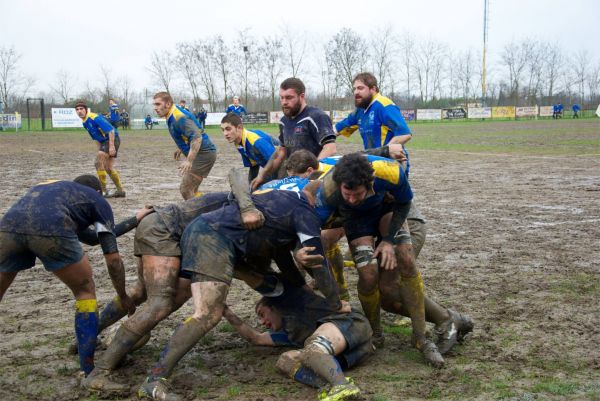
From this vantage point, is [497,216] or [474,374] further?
[497,216]

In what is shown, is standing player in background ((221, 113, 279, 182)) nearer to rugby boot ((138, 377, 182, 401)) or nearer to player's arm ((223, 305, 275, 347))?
player's arm ((223, 305, 275, 347))

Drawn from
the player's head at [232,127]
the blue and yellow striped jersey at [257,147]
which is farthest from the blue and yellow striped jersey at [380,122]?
the player's head at [232,127]

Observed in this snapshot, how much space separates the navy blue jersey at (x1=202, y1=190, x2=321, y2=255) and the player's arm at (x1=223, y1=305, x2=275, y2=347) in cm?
66

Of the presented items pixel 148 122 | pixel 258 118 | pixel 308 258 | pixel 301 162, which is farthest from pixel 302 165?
pixel 258 118

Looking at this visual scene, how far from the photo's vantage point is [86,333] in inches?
179

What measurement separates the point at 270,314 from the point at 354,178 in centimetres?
143

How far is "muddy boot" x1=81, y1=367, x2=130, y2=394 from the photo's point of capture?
4223 mm

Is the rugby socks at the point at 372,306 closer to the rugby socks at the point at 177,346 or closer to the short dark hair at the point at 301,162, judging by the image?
the short dark hair at the point at 301,162

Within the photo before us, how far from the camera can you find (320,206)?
4.60m

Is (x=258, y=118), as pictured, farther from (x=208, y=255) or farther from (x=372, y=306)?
(x=208, y=255)

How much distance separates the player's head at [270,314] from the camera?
504 cm

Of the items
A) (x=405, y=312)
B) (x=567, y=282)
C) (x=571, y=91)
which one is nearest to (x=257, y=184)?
(x=405, y=312)

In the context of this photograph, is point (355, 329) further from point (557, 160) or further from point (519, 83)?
point (519, 83)

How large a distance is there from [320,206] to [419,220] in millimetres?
1530
